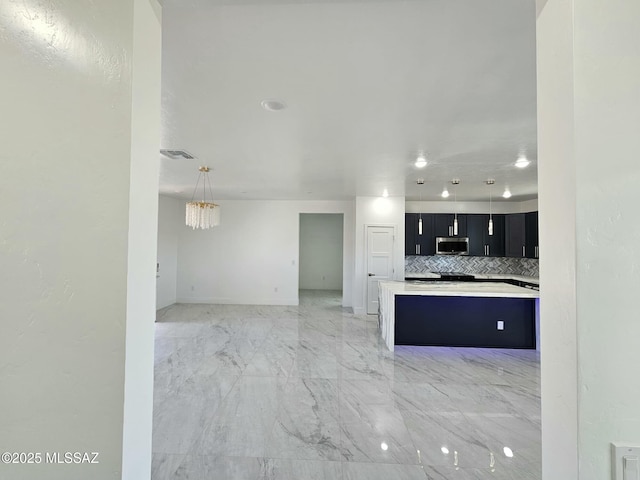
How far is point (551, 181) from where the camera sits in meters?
0.79

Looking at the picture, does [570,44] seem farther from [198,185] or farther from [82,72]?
[198,185]

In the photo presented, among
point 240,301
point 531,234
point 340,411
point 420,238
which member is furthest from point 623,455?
point 240,301

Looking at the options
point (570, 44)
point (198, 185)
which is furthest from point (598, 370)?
point (198, 185)

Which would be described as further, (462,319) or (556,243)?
(462,319)

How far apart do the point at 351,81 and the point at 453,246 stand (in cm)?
625

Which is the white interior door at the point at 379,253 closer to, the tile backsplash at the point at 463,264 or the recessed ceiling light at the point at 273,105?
the tile backsplash at the point at 463,264

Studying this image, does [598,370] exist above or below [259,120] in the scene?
below

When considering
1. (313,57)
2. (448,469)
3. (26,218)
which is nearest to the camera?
(26,218)

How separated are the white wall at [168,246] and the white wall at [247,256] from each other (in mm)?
164

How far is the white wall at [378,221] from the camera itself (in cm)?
691

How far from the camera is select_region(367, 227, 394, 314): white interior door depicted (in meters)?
6.93

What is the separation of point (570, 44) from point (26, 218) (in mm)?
1273

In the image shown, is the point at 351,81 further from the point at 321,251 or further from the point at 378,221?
the point at 321,251

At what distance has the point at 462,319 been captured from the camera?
4664 millimetres
